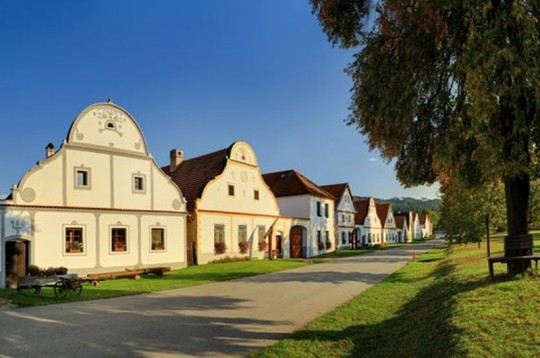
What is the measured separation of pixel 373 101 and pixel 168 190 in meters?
19.1

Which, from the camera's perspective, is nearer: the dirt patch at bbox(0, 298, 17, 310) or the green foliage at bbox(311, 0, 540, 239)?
the green foliage at bbox(311, 0, 540, 239)

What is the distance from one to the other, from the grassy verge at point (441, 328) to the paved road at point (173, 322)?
806 mm

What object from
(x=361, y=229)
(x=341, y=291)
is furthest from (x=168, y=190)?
(x=361, y=229)

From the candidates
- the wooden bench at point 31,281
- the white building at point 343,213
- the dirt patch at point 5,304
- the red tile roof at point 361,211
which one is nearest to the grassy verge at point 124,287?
the dirt patch at point 5,304

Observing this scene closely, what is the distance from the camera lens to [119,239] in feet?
78.3

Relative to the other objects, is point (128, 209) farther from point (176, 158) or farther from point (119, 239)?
point (176, 158)

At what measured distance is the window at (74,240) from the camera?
845 inches

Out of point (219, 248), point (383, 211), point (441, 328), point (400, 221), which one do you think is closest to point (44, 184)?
point (219, 248)

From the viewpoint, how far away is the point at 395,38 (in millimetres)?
8750

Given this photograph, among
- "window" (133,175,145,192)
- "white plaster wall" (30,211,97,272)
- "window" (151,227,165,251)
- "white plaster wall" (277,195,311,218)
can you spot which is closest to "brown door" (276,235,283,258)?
"white plaster wall" (277,195,311,218)

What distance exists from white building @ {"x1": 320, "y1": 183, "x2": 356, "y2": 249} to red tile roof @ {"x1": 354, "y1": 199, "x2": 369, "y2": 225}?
782cm

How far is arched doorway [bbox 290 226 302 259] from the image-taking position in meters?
38.5

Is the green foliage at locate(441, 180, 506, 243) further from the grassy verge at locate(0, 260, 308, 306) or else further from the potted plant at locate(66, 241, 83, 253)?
the potted plant at locate(66, 241, 83, 253)

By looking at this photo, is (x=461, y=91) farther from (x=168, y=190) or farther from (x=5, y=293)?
(x=168, y=190)
